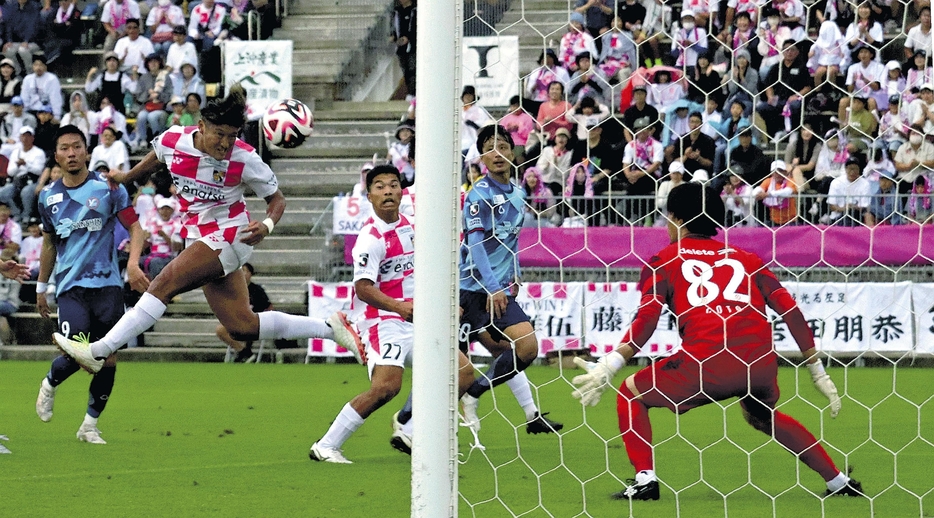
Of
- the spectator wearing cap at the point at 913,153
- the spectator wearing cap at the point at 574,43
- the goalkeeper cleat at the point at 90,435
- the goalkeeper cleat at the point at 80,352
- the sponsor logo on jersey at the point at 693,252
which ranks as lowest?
the goalkeeper cleat at the point at 90,435

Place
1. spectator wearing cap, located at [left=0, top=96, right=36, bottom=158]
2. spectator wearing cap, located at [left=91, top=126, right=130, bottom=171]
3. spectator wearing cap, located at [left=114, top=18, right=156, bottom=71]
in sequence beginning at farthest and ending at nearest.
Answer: spectator wearing cap, located at [left=114, top=18, right=156, bottom=71]
spectator wearing cap, located at [left=0, top=96, right=36, bottom=158]
spectator wearing cap, located at [left=91, top=126, right=130, bottom=171]

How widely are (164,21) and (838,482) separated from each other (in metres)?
18.8

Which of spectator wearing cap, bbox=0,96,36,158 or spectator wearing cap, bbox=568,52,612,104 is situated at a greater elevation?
spectator wearing cap, bbox=568,52,612,104

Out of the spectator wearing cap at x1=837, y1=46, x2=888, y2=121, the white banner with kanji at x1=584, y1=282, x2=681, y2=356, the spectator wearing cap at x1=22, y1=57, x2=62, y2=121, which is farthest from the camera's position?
the spectator wearing cap at x1=22, y1=57, x2=62, y2=121

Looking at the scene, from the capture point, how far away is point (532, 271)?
1523 cm

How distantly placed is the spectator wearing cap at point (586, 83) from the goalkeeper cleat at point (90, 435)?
11.7 feet

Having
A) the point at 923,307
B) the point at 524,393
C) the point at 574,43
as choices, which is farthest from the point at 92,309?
the point at 923,307

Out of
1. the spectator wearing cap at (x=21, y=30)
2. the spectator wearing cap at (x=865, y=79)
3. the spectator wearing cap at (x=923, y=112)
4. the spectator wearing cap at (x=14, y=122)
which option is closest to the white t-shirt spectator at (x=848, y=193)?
the spectator wearing cap at (x=865, y=79)

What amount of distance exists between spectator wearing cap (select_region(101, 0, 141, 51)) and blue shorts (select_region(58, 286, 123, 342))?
15.7 m

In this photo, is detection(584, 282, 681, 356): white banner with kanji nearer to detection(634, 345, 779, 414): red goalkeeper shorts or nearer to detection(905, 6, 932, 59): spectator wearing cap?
detection(905, 6, 932, 59): spectator wearing cap

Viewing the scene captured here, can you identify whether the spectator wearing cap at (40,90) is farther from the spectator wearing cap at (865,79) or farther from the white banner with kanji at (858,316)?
the spectator wearing cap at (865,79)

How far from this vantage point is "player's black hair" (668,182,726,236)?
5770mm

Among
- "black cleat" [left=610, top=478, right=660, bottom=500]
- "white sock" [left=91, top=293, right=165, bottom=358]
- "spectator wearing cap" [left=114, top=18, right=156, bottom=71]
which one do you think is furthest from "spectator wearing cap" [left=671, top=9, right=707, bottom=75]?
"spectator wearing cap" [left=114, top=18, right=156, bottom=71]

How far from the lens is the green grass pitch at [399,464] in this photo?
19.2 ft
